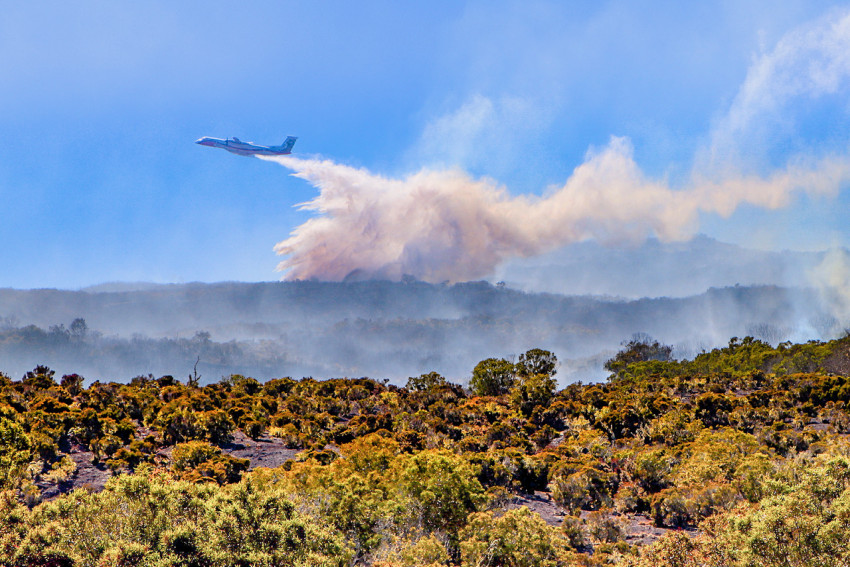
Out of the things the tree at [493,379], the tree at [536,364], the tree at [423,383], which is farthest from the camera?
the tree at [536,364]

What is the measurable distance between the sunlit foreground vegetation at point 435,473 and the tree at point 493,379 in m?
0.27

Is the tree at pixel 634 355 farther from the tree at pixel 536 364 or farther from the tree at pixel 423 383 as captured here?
the tree at pixel 423 383

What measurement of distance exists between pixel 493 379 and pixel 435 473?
54084mm

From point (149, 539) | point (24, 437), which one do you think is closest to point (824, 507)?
point (149, 539)

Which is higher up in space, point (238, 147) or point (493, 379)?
point (238, 147)

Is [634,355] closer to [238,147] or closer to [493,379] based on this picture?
[493,379]

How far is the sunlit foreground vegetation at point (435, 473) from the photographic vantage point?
20.8 m

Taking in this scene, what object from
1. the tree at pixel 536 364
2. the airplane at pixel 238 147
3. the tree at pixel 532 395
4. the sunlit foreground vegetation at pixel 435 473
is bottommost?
the sunlit foreground vegetation at pixel 435 473

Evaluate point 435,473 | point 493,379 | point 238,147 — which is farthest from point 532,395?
point 238,147

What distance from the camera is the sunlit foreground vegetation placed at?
821 inches

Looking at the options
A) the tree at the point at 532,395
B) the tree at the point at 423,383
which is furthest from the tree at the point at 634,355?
the tree at the point at 532,395

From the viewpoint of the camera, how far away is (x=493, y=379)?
82312 mm

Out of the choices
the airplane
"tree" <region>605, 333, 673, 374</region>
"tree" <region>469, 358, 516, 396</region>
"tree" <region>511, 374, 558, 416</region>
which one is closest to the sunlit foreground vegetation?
"tree" <region>469, 358, 516, 396</region>

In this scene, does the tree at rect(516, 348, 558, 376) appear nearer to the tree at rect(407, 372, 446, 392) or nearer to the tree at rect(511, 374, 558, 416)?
the tree at rect(511, 374, 558, 416)
